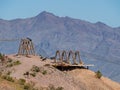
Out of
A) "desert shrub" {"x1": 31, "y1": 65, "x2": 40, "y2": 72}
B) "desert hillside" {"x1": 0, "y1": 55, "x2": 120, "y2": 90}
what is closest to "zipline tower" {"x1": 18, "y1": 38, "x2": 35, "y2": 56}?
"desert hillside" {"x1": 0, "y1": 55, "x2": 120, "y2": 90}

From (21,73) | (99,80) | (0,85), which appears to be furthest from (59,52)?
(0,85)

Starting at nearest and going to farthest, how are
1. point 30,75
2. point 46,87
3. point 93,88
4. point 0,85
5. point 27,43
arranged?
point 0,85 < point 46,87 < point 30,75 < point 93,88 < point 27,43

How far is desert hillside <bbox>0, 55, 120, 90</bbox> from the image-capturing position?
7794 cm

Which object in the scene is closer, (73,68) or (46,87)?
(46,87)

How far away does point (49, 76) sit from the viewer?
82250 mm

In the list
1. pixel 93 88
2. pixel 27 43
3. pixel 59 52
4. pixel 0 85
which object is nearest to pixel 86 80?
pixel 93 88

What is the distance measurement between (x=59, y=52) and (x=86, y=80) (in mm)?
10271

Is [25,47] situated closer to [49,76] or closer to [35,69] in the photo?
[35,69]

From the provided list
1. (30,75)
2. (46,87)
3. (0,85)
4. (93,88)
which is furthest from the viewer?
(93,88)

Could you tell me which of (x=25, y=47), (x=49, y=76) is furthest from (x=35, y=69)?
(x=25, y=47)

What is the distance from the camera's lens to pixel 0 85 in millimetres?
56188

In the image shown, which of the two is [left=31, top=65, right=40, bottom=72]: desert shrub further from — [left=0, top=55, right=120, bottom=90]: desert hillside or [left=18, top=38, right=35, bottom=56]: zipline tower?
[left=18, top=38, right=35, bottom=56]: zipline tower

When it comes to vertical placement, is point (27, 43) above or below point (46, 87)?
above

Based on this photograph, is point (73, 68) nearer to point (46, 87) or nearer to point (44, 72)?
point (44, 72)
